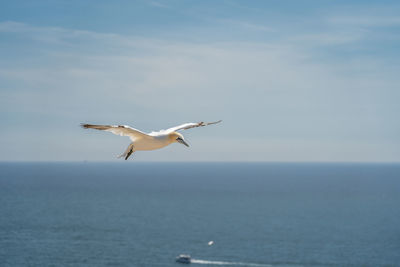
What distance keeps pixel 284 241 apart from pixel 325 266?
76.9ft

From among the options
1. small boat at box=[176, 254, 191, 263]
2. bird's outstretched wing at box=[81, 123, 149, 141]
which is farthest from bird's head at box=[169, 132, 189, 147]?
small boat at box=[176, 254, 191, 263]

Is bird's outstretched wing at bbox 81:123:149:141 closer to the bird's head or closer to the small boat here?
the bird's head

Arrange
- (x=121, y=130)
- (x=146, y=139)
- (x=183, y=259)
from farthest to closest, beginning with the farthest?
(x=183, y=259)
(x=146, y=139)
(x=121, y=130)

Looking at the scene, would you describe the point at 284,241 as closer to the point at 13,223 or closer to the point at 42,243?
the point at 42,243

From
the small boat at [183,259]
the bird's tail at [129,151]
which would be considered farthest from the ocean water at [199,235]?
the bird's tail at [129,151]

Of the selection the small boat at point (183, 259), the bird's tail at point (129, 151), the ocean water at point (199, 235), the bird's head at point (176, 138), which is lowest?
the bird's tail at point (129, 151)

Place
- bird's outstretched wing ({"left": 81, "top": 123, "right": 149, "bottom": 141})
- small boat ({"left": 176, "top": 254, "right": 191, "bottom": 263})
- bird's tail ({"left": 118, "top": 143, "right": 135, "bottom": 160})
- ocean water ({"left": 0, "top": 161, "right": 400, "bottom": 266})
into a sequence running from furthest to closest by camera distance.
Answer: ocean water ({"left": 0, "top": 161, "right": 400, "bottom": 266}) → small boat ({"left": 176, "top": 254, "right": 191, "bottom": 263}) → bird's tail ({"left": 118, "top": 143, "right": 135, "bottom": 160}) → bird's outstretched wing ({"left": 81, "top": 123, "right": 149, "bottom": 141})

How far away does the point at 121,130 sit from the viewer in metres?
12.0

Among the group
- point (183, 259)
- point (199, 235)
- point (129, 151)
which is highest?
point (199, 235)

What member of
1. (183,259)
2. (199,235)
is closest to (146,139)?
(183,259)

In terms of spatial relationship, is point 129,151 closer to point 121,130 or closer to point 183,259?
point 121,130

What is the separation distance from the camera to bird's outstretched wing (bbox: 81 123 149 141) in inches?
454

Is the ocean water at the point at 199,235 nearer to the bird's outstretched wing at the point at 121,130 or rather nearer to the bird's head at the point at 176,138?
the bird's head at the point at 176,138

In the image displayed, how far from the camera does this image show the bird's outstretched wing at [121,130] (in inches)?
454
